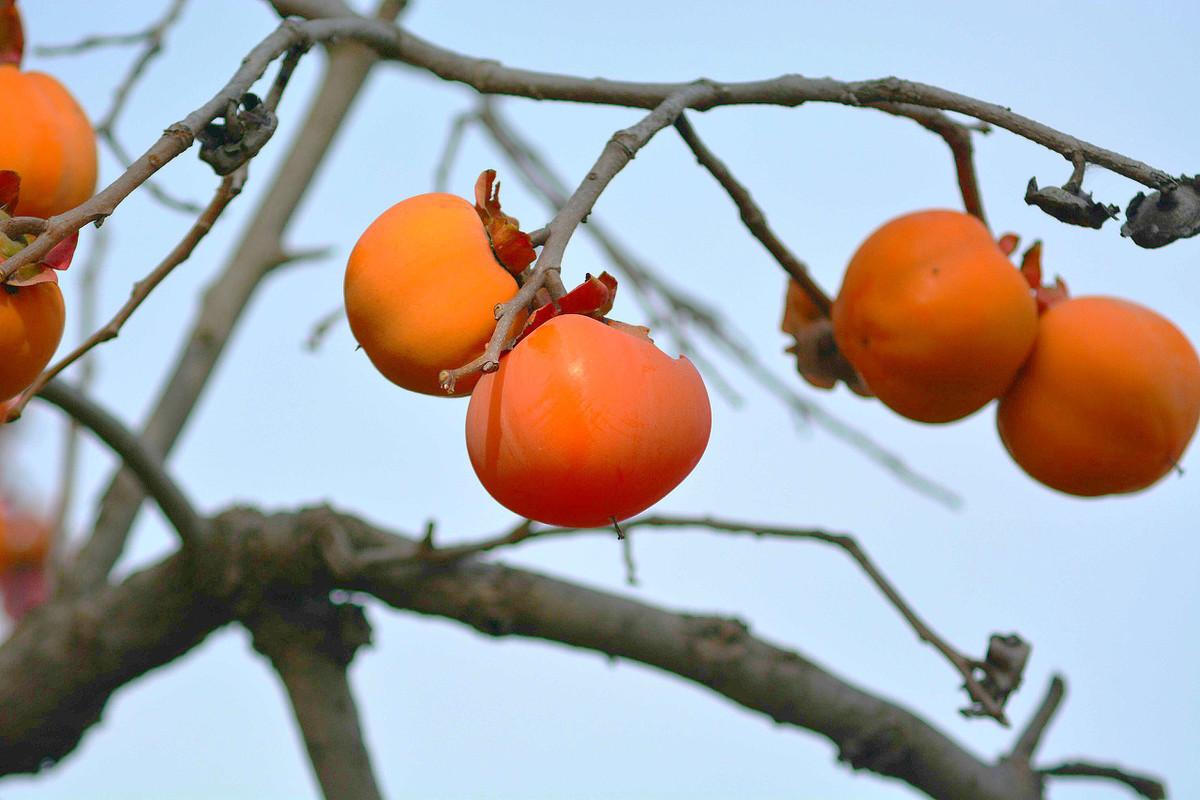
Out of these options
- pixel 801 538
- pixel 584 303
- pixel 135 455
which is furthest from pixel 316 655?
pixel 584 303

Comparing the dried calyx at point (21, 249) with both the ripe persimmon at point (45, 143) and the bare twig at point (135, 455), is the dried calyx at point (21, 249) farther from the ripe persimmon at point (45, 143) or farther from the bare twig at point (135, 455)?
the bare twig at point (135, 455)

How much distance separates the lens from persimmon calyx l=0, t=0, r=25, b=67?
1.08m

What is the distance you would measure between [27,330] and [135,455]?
2.12 feet

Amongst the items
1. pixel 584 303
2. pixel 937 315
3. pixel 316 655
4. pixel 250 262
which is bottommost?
pixel 316 655

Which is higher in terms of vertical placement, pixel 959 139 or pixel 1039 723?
pixel 959 139

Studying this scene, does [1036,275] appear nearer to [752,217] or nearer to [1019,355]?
[1019,355]

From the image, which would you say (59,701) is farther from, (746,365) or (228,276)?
(746,365)

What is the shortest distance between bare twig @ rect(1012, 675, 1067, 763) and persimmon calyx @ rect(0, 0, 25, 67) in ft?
3.97

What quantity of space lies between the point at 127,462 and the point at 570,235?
848 millimetres

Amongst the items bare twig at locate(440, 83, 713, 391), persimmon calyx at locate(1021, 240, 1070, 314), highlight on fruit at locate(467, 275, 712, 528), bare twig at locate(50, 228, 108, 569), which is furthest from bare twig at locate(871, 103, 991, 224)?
bare twig at locate(50, 228, 108, 569)

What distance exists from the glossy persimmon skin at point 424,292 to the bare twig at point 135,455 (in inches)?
20.5

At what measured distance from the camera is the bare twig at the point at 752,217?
0.96 metres

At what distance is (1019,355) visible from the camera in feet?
3.53

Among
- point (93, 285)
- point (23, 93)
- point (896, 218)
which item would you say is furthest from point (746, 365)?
point (23, 93)
